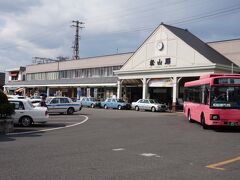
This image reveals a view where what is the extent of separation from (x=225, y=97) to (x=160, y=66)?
94.3 feet

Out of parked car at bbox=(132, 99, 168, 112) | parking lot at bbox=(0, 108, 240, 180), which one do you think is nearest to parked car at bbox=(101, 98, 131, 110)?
parked car at bbox=(132, 99, 168, 112)

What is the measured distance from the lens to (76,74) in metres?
70.6

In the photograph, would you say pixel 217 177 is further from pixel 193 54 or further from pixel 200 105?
pixel 193 54

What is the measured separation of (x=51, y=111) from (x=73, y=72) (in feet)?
135

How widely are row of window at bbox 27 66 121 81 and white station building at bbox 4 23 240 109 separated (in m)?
0.14

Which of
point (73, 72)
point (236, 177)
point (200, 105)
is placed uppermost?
point (73, 72)

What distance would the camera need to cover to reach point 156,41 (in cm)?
4816

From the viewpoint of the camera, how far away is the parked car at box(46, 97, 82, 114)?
101 feet

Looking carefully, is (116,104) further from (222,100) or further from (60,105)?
(222,100)

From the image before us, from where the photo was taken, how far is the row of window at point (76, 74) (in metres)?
62.0

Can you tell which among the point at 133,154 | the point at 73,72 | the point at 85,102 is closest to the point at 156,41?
the point at 85,102

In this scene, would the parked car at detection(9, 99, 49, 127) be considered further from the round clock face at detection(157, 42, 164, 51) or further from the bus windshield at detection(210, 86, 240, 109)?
the round clock face at detection(157, 42, 164, 51)

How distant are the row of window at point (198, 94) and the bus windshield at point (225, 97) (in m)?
0.55

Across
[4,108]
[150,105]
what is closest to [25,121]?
[4,108]
